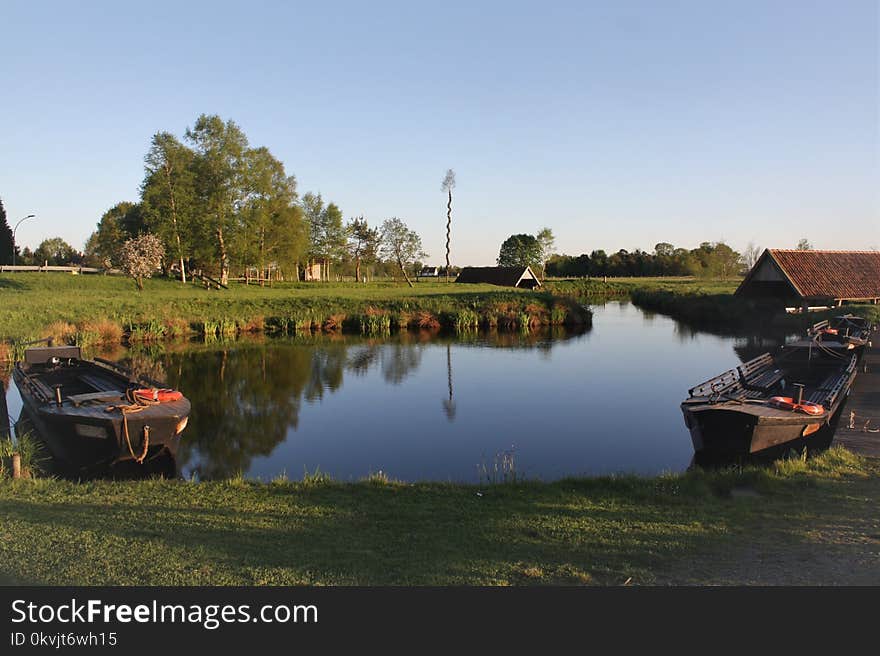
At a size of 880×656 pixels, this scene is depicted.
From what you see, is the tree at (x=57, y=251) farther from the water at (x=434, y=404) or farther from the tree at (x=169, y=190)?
the water at (x=434, y=404)

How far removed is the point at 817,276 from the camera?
28781mm

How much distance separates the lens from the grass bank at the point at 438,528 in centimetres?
465

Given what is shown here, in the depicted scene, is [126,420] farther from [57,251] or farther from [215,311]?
[57,251]

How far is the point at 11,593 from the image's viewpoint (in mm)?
4230

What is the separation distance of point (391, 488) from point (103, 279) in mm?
40075

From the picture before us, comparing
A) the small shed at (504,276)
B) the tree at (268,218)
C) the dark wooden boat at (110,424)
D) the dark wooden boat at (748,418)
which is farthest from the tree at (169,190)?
the dark wooden boat at (748,418)

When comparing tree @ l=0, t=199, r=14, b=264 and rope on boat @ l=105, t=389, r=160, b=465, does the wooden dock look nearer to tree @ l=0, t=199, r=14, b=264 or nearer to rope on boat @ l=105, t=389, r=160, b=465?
rope on boat @ l=105, t=389, r=160, b=465

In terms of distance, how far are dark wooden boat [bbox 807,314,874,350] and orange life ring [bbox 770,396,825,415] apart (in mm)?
6645

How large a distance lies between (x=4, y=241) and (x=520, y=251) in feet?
237

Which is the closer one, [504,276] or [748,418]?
[748,418]

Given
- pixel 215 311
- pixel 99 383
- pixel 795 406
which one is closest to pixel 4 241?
pixel 215 311

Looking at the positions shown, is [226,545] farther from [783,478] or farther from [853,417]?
[853,417]

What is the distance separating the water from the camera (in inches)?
407

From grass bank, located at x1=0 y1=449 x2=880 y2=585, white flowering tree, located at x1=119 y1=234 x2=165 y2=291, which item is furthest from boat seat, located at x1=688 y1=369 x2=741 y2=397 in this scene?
white flowering tree, located at x1=119 y1=234 x2=165 y2=291
